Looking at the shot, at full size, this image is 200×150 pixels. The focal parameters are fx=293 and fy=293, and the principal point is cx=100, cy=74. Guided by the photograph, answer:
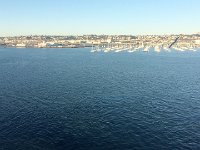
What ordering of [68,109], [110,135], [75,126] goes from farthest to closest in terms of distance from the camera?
[68,109] → [75,126] → [110,135]

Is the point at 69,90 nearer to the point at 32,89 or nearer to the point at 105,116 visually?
the point at 32,89

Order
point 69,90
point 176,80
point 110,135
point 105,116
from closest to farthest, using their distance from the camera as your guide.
Answer: point 110,135 < point 105,116 < point 69,90 < point 176,80

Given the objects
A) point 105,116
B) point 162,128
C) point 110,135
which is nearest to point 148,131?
point 162,128

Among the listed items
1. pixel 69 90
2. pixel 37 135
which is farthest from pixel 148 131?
pixel 69 90

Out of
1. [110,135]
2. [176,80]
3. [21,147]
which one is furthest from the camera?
[176,80]

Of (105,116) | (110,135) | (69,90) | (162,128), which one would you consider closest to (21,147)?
A: (110,135)

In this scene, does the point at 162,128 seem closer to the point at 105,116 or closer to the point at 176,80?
the point at 105,116

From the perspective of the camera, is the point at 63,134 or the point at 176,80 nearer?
the point at 63,134

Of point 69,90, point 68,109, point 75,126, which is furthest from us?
point 69,90

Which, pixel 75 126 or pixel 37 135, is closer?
pixel 37 135
